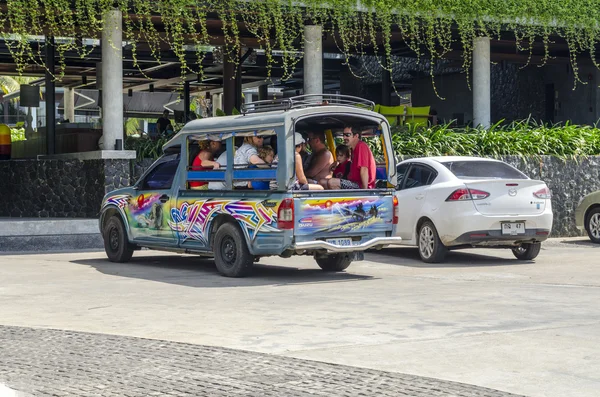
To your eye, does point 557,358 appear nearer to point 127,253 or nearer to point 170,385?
point 170,385

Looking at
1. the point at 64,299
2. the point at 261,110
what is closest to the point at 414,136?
the point at 261,110

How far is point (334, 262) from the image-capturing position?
14633 mm

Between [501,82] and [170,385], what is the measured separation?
89.0 ft

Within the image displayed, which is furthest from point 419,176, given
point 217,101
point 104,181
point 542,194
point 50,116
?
point 217,101

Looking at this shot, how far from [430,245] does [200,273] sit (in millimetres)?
3706

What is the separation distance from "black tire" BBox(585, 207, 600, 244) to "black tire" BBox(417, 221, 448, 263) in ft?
15.5

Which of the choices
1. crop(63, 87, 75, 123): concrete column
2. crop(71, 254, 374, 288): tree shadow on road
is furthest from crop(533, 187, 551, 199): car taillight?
crop(63, 87, 75, 123): concrete column

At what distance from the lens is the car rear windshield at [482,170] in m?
16.0

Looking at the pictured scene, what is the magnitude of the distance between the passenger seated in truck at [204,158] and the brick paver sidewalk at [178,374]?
5.87 meters

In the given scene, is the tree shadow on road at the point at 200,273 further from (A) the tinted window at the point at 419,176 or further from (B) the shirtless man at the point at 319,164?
(A) the tinted window at the point at 419,176

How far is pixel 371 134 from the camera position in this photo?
1433 cm

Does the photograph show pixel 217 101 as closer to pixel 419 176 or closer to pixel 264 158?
pixel 419 176

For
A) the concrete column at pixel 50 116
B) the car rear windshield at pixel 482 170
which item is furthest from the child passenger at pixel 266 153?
the concrete column at pixel 50 116

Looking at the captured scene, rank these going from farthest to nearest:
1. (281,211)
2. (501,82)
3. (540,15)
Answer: (501,82) < (540,15) < (281,211)
